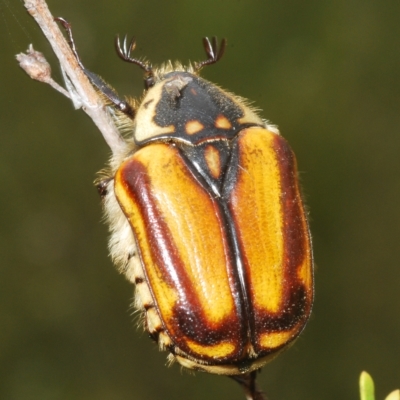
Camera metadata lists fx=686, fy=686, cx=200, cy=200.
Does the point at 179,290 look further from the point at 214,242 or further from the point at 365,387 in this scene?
the point at 365,387

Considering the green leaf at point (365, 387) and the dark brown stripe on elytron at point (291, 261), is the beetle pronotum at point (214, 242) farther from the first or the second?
the green leaf at point (365, 387)

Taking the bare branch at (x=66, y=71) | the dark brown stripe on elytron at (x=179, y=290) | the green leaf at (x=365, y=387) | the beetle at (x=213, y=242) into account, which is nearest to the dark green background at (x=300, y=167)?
the bare branch at (x=66, y=71)

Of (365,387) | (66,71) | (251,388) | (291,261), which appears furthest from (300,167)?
(365,387)

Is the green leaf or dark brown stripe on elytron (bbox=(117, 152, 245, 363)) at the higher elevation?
dark brown stripe on elytron (bbox=(117, 152, 245, 363))

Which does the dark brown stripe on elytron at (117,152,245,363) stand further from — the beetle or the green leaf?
the green leaf

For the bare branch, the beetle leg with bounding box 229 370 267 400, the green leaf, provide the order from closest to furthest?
the green leaf → the beetle leg with bounding box 229 370 267 400 → the bare branch

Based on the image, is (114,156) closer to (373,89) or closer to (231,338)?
(231,338)

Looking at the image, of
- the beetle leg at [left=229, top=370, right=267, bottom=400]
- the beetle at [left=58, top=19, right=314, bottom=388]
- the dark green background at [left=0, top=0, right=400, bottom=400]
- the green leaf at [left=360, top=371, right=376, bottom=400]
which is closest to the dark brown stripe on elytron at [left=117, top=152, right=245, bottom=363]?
the beetle at [left=58, top=19, right=314, bottom=388]
